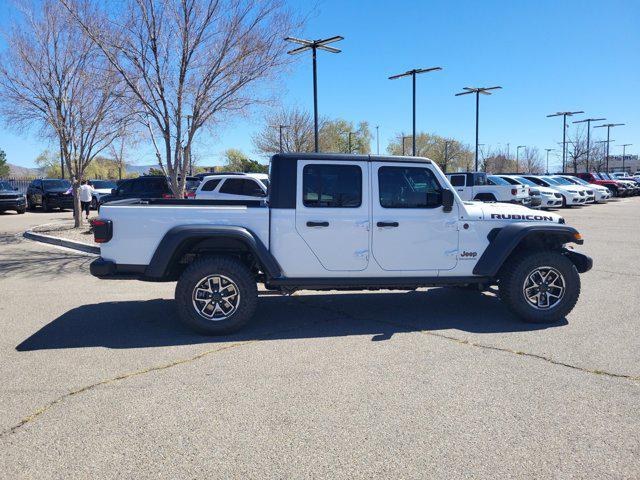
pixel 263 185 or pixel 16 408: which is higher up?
pixel 263 185

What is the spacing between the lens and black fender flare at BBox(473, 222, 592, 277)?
18.8 feet

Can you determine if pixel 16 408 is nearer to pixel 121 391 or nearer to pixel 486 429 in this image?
pixel 121 391

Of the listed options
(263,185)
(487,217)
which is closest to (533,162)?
(263,185)

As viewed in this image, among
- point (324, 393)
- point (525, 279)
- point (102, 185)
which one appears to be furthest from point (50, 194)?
point (324, 393)

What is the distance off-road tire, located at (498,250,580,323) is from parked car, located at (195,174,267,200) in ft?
30.4

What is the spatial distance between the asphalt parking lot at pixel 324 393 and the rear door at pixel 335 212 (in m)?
0.82

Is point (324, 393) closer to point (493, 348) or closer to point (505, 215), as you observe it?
point (493, 348)

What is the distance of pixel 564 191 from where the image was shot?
27.6 m

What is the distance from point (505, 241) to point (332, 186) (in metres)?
2.00

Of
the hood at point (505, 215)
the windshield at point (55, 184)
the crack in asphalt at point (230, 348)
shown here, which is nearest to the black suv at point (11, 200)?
the windshield at point (55, 184)

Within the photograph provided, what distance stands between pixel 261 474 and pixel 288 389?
3.79ft

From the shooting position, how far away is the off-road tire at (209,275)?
5367 millimetres

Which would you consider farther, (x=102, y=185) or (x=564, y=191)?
(x=102, y=185)

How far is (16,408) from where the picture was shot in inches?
148
